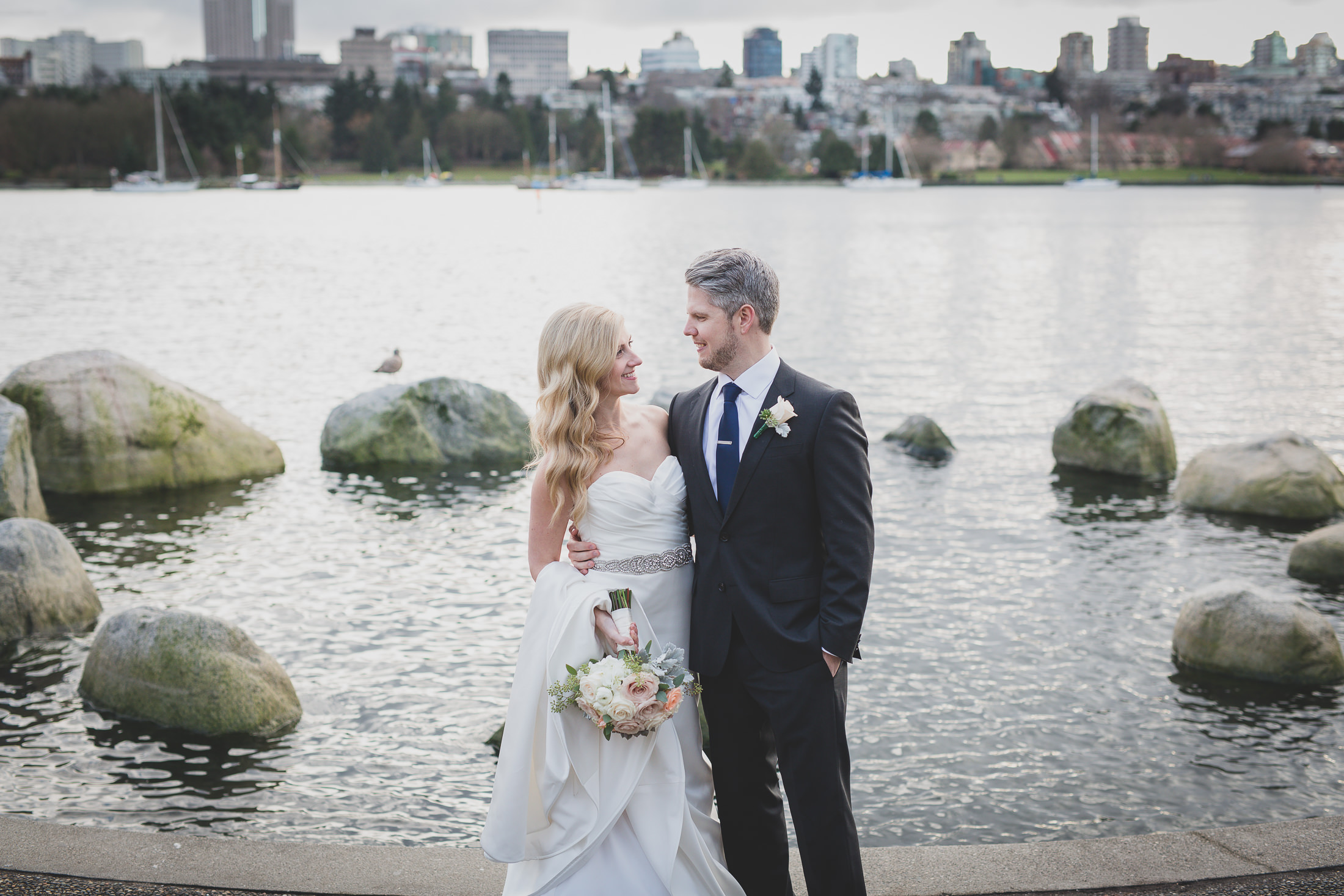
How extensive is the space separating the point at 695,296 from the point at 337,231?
66554mm

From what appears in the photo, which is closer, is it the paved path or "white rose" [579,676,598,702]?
"white rose" [579,676,598,702]

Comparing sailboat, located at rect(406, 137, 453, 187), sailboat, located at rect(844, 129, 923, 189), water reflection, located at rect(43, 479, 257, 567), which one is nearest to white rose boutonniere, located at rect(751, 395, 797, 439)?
water reflection, located at rect(43, 479, 257, 567)

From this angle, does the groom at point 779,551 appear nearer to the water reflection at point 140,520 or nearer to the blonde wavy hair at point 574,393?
the blonde wavy hair at point 574,393

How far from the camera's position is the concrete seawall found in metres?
4.62

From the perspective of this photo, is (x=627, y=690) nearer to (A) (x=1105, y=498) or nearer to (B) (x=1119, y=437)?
(A) (x=1105, y=498)

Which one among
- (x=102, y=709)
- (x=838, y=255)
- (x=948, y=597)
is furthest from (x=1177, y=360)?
(x=838, y=255)

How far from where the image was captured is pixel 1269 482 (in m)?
12.9

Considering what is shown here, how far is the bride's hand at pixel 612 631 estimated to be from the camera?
4.23m

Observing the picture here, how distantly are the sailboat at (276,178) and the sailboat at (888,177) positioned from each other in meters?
72.5

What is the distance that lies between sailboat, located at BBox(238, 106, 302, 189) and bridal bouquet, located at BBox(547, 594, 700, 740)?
145527mm

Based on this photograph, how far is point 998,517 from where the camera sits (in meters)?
12.8

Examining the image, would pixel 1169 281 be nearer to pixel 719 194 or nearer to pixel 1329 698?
pixel 1329 698

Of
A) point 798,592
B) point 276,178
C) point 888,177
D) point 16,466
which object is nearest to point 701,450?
point 798,592

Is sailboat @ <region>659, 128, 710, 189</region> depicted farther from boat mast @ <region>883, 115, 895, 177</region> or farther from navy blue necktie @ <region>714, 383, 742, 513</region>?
navy blue necktie @ <region>714, 383, 742, 513</region>
